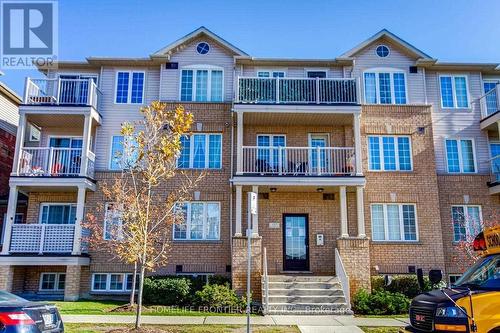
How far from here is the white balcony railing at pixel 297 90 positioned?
1709 centimetres

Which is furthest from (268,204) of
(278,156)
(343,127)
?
(343,127)

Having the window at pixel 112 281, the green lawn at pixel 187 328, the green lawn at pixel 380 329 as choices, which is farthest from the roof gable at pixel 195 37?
the green lawn at pixel 380 329

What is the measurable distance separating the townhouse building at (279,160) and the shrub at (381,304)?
1.38 m

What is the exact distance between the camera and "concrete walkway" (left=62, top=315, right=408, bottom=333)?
10.8 metres

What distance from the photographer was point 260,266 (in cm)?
1493

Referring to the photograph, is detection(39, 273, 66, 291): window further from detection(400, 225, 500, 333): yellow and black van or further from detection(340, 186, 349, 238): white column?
detection(400, 225, 500, 333): yellow and black van

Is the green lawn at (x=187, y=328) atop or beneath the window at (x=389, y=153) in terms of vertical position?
beneath

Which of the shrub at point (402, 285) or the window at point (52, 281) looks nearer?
the shrub at point (402, 285)

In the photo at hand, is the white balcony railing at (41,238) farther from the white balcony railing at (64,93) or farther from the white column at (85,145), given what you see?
the white balcony railing at (64,93)

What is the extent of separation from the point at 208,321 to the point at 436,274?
6.26 meters

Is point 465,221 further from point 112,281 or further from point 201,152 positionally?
point 112,281

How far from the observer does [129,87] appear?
18.5 m

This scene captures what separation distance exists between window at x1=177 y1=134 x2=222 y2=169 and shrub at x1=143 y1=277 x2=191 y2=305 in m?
5.20

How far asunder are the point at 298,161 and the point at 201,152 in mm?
4241
